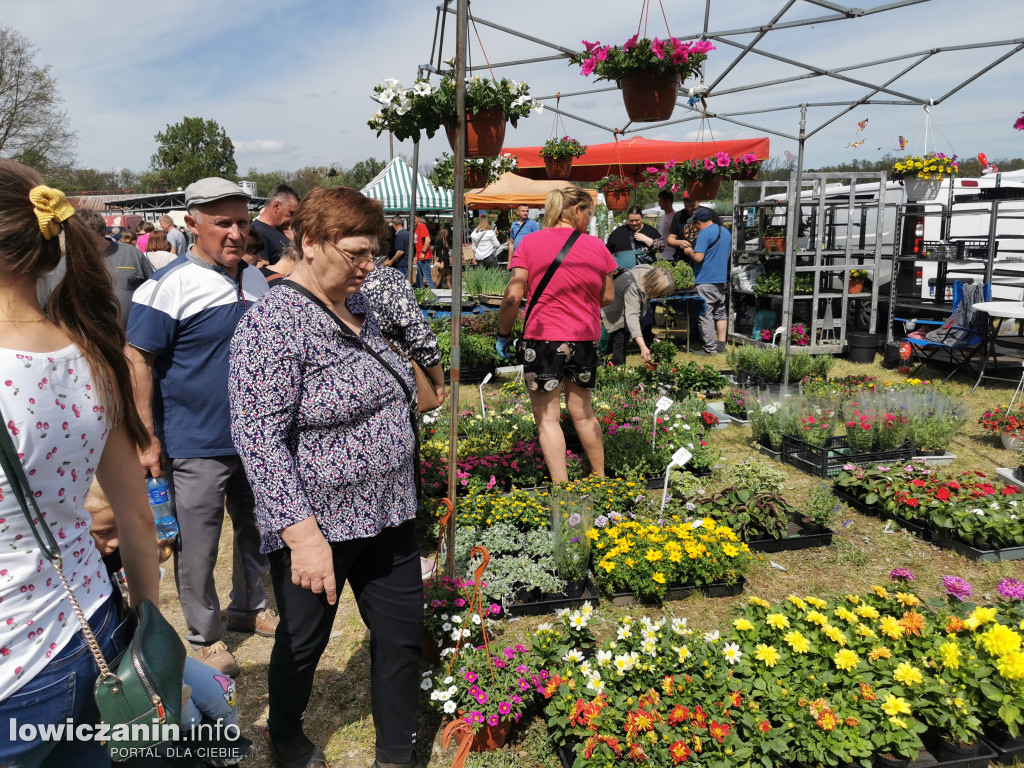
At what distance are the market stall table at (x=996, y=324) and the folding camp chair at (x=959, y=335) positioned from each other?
Answer: 0.14 m

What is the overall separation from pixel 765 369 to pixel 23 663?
23.1 ft

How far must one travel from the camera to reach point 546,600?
3404 mm

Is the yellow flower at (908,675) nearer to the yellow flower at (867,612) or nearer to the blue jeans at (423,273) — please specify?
the yellow flower at (867,612)

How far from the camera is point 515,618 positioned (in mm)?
3387

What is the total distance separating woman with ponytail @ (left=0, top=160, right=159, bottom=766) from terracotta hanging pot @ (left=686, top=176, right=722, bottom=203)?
6.00 meters

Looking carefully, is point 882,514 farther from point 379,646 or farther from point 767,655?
point 379,646

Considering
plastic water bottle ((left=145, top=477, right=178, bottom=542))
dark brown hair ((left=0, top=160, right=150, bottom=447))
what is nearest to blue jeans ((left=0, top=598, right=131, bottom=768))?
dark brown hair ((left=0, top=160, right=150, bottom=447))

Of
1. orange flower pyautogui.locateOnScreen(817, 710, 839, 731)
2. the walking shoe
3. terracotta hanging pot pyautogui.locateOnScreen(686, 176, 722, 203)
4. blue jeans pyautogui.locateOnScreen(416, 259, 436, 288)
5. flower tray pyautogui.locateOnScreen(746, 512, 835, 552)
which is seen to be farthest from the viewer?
blue jeans pyautogui.locateOnScreen(416, 259, 436, 288)

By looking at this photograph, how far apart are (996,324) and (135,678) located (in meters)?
8.65

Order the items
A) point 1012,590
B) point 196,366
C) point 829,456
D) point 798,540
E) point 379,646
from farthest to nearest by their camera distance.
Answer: point 829,456 < point 798,540 < point 1012,590 < point 196,366 < point 379,646

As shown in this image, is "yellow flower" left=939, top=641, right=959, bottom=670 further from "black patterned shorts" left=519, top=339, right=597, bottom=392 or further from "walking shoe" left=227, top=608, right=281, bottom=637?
"walking shoe" left=227, top=608, right=281, bottom=637

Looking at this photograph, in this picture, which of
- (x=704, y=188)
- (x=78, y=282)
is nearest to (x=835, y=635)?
(x=78, y=282)

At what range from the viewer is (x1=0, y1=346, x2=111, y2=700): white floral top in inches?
48.4

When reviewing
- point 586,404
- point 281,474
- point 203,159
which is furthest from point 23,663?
point 203,159
